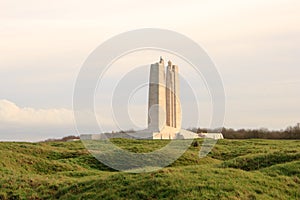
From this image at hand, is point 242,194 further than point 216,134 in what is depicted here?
No

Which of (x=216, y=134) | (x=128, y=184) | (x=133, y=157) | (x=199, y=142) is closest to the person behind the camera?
(x=128, y=184)

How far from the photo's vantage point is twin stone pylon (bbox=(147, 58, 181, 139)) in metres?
40.3

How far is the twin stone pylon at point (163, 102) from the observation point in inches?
1586

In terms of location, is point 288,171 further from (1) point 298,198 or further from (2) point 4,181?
(2) point 4,181

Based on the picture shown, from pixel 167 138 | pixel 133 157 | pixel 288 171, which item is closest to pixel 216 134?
pixel 167 138

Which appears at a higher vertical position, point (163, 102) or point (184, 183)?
point (163, 102)

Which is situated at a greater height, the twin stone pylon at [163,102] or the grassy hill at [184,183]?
the twin stone pylon at [163,102]

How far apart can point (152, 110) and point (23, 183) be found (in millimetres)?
22201

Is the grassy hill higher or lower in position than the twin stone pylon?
lower

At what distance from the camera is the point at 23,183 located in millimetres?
19625

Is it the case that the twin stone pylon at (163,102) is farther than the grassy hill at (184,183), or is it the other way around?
the twin stone pylon at (163,102)

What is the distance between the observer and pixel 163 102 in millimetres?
40938

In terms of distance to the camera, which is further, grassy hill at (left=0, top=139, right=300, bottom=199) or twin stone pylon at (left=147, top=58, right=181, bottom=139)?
twin stone pylon at (left=147, top=58, right=181, bottom=139)

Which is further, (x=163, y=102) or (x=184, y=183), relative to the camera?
(x=163, y=102)
